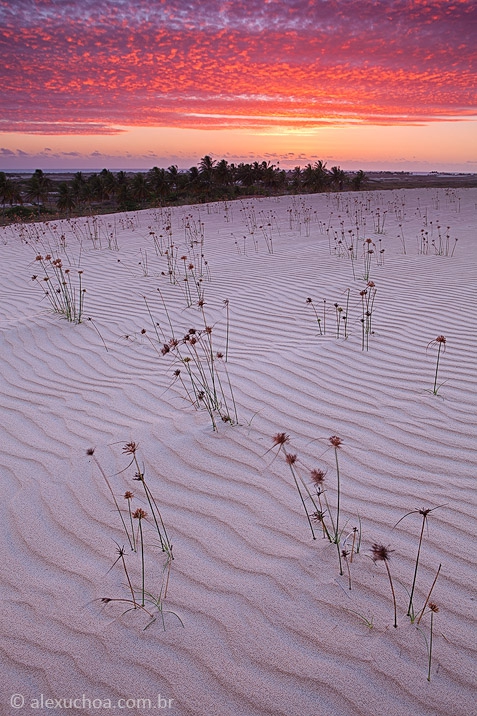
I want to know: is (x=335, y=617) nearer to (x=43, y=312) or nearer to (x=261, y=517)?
(x=261, y=517)

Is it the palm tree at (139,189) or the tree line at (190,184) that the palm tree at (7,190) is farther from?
the palm tree at (139,189)

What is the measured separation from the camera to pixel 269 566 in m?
2.07

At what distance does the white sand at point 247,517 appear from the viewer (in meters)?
1.65

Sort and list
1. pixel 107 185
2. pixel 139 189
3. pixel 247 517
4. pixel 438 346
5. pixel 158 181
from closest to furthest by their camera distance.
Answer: pixel 247 517 → pixel 438 346 → pixel 158 181 → pixel 139 189 → pixel 107 185

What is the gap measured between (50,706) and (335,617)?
102 cm

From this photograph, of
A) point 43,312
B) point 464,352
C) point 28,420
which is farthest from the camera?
point 43,312

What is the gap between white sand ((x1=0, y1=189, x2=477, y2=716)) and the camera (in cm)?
165

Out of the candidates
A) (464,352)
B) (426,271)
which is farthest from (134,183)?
(464,352)

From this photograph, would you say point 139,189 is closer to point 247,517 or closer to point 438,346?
point 438,346

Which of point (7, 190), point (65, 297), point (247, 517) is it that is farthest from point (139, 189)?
point (247, 517)

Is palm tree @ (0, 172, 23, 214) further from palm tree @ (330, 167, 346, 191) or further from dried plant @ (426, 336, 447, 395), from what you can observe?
dried plant @ (426, 336, 447, 395)

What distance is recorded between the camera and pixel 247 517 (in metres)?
2.37

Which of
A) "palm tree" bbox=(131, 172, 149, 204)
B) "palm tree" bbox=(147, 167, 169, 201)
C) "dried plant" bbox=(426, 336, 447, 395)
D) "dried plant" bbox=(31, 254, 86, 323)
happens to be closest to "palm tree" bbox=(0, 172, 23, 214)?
"palm tree" bbox=(131, 172, 149, 204)

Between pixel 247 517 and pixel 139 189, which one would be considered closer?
pixel 247 517
